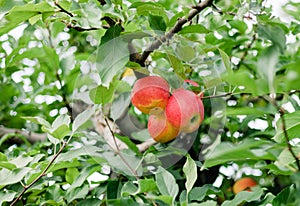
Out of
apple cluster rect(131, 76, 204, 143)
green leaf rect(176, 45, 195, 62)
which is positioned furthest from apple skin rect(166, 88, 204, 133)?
green leaf rect(176, 45, 195, 62)

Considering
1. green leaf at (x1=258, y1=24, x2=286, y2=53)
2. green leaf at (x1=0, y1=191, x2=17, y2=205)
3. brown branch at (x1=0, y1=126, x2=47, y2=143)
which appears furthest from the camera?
brown branch at (x1=0, y1=126, x2=47, y2=143)

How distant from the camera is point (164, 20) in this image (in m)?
1.02

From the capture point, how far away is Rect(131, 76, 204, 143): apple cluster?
1002 millimetres

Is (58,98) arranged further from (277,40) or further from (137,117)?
(277,40)

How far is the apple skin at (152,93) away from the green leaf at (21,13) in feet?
0.87

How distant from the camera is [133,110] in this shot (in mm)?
1829

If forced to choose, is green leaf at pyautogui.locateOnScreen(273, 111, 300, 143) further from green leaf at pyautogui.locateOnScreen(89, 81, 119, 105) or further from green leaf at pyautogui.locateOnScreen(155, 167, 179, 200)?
green leaf at pyautogui.locateOnScreen(89, 81, 119, 105)

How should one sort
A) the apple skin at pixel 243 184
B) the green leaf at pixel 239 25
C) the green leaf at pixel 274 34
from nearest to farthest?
the green leaf at pixel 274 34 → the green leaf at pixel 239 25 → the apple skin at pixel 243 184

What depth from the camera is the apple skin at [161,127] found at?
104cm

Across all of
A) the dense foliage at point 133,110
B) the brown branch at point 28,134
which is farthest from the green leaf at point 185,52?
the brown branch at point 28,134

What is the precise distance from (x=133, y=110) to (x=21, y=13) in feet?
3.16

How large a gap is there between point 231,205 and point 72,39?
1422 mm

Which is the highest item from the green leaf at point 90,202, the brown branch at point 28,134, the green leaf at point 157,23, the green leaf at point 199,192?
the green leaf at point 157,23

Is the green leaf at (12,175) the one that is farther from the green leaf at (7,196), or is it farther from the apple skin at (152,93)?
the apple skin at (152,93)
